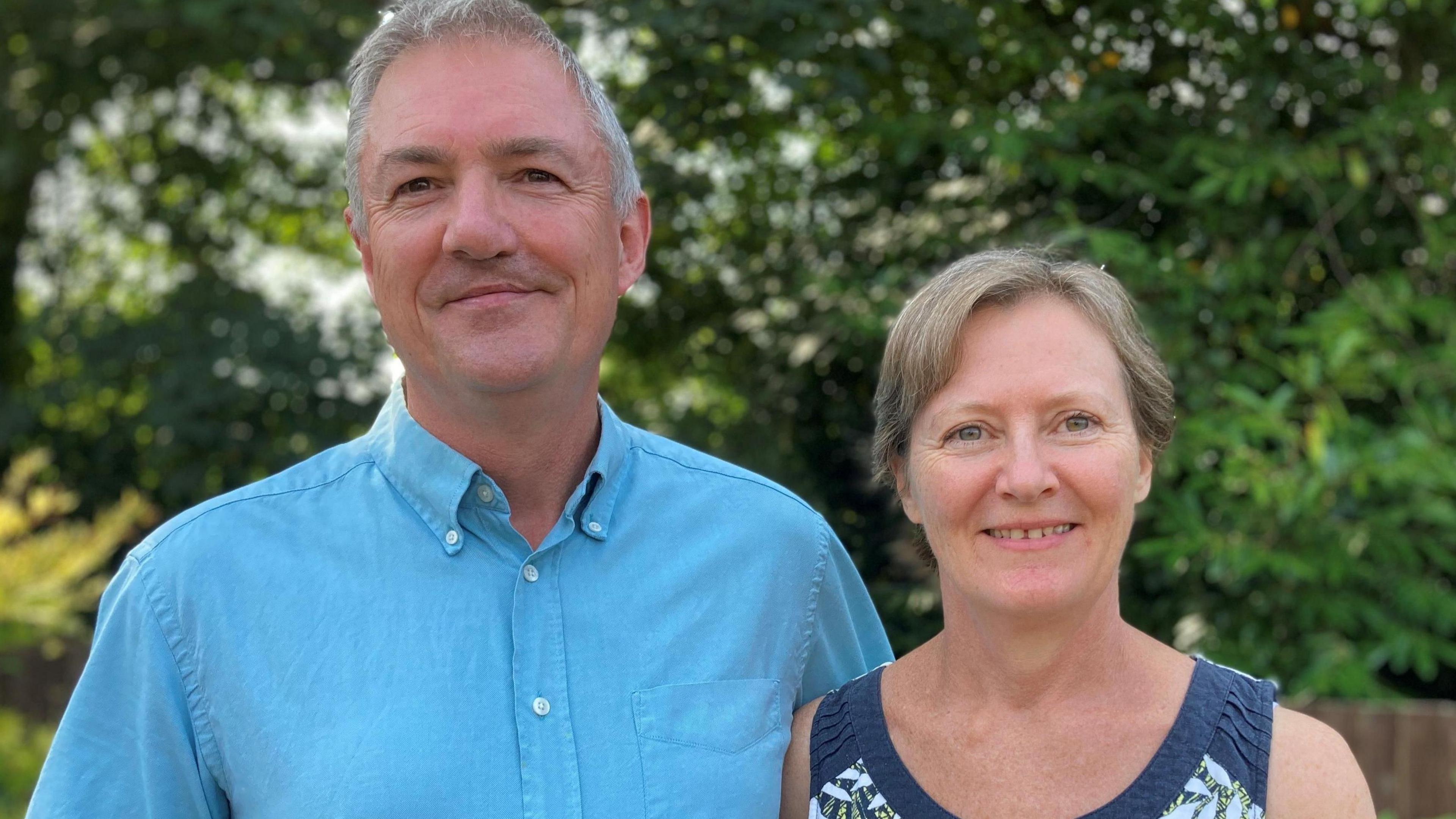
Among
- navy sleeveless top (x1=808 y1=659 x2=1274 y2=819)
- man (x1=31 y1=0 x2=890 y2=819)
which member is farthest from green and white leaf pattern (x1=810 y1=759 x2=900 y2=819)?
man (x1=31 y1=0 x2=890 y2=819)

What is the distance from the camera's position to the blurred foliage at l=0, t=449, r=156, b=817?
16.7 ft

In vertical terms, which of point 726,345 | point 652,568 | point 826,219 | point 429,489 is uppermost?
point 826,219

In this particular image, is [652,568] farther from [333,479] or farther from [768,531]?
[333,479]

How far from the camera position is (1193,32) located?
439 cm

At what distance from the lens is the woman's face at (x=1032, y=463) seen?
6.24 feet

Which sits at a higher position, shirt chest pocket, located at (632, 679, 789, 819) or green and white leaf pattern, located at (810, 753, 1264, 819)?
shirt chest pocket, located at (632, 679, 789, 819)

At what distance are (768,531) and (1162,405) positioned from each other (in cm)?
62

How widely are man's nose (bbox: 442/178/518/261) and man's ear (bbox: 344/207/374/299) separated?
0.17m

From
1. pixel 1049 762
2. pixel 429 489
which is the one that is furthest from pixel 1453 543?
pixel 429 489

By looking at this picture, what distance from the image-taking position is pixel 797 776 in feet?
7.02

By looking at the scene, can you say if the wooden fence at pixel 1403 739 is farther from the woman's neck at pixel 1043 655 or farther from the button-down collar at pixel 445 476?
the button-down collar at pixel 445 476

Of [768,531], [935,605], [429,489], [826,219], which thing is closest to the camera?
[429,489]

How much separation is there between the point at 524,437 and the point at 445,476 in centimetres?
12

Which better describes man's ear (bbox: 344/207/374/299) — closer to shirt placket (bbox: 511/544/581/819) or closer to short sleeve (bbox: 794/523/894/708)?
shirt placket (bbox: 511/544/581/819)
